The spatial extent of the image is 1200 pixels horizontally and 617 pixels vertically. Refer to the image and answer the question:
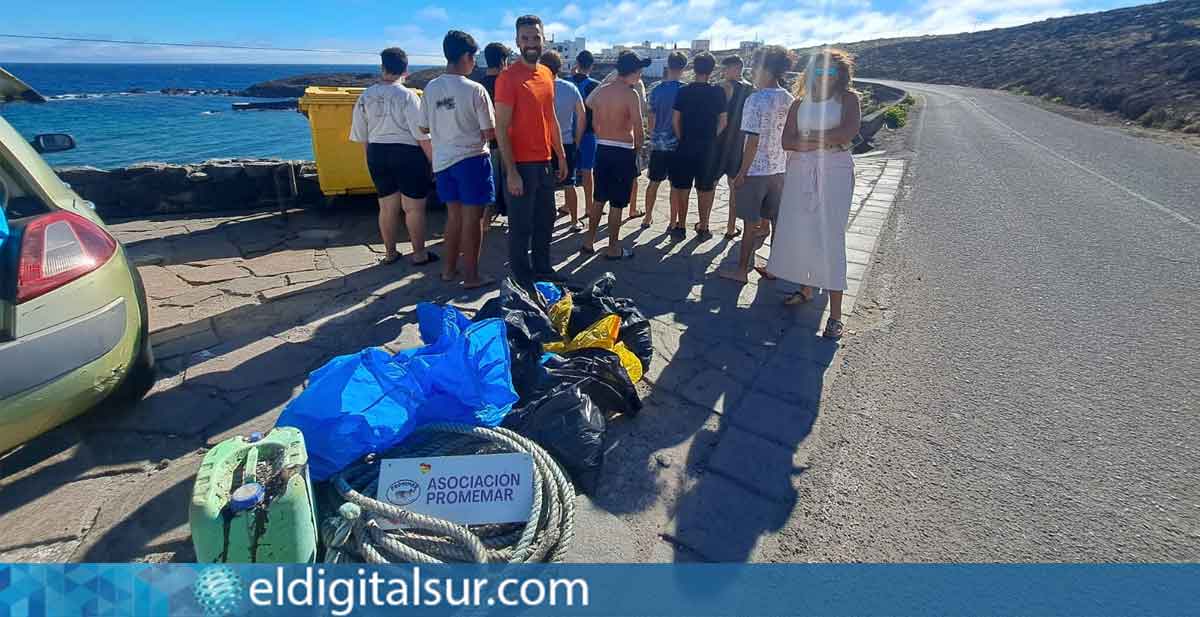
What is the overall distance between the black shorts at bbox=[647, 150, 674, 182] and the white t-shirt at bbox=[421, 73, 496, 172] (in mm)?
2256

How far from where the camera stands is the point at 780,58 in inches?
170

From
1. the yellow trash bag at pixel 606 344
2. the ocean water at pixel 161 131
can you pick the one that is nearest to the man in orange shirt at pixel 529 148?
the yellow trash bag at pixel 606 344

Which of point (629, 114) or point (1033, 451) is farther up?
point (629, 114)

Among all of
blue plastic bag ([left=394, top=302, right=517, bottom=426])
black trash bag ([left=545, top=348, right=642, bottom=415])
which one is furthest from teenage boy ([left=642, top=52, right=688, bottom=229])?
blue plastic bag ([left=394, top=302, right=517, bottom=426])

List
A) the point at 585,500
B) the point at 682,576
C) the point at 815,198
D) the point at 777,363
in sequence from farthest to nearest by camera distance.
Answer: the point at 815,198 < the point at 777,363 < the point at 585,500 < the point at 682,576

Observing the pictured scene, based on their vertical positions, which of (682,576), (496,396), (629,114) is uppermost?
(629,114)

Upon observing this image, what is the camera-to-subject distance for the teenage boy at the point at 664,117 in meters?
5.69

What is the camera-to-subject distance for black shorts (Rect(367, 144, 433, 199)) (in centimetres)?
468

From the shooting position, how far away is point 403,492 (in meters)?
2.16

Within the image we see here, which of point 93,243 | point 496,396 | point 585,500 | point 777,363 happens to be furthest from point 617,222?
point 93,243

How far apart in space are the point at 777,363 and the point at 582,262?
2282mm

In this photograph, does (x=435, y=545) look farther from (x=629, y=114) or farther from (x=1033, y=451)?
(x=629, y=114)

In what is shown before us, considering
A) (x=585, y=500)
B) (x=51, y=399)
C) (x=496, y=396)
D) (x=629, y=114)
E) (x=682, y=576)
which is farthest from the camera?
(x=629, y=114)

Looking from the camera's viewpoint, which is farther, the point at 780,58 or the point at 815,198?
the point at 780,58
